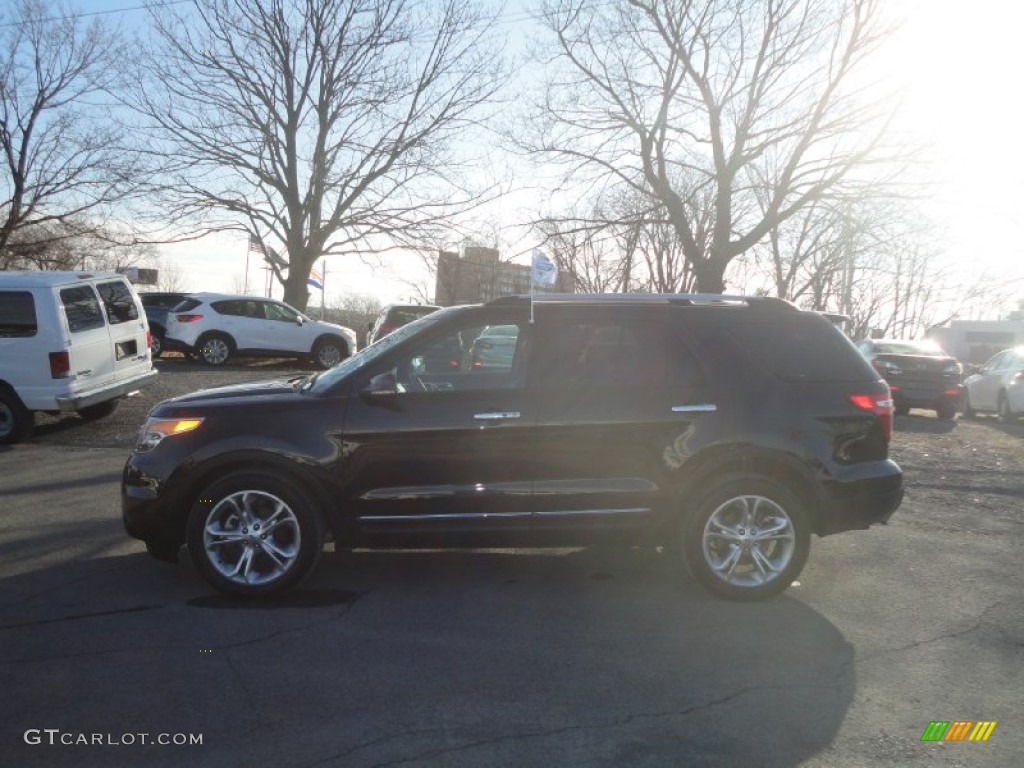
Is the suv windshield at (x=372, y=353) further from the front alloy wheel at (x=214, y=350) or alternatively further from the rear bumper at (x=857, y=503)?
the front alloy wheel at (x=214, y=350)

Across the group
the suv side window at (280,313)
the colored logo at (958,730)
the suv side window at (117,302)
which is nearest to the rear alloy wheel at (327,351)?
the suv side window at (280,313)

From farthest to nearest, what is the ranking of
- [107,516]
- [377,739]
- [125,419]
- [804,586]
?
[125,419]
[107,516]
[804,586]
[377,739]

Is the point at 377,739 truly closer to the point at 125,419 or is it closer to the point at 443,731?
the point at 443,731

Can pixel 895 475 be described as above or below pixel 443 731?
above

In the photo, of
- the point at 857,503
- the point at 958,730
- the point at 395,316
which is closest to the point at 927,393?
the point at 395,316

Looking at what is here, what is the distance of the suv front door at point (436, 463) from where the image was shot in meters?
5.12

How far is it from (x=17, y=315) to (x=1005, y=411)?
16618 mm

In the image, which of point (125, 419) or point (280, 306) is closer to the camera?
point (125, 419)

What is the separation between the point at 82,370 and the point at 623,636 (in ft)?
27.8

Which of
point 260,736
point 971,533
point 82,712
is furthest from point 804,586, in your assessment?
point 82,712

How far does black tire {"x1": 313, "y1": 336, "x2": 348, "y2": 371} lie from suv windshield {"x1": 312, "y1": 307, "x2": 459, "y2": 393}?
15.8 meters

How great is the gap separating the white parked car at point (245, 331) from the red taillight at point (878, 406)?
54.2 ft

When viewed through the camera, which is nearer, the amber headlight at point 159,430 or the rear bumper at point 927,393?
the amber headlight at point 159,430

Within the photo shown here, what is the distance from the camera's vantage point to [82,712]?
3660 mm
